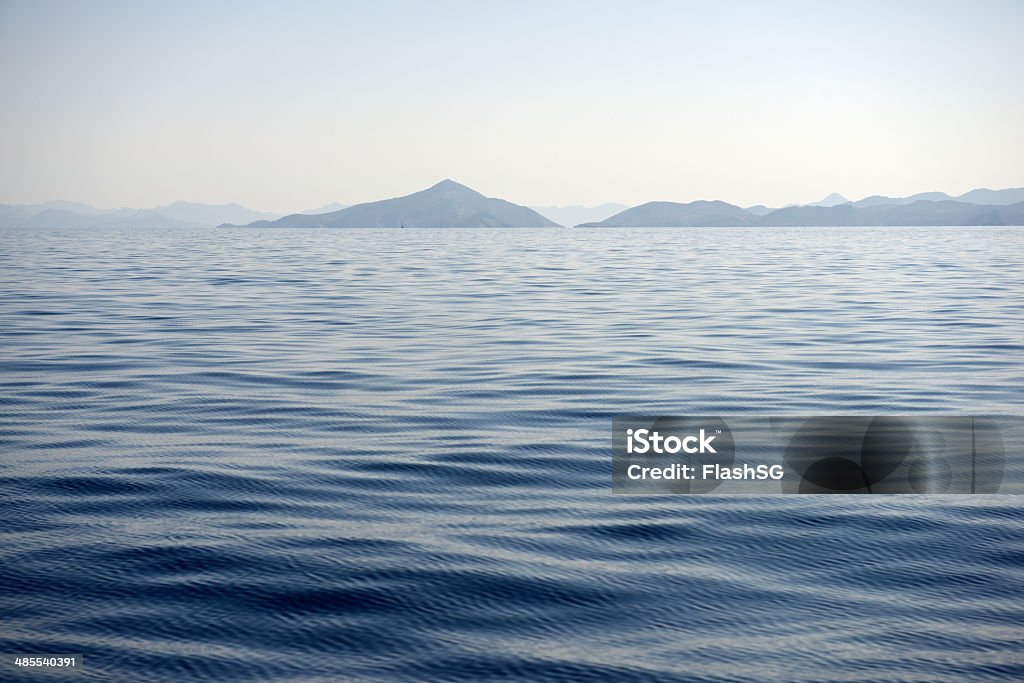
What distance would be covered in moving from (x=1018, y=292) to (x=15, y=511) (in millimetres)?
30123

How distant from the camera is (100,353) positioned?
16.4m

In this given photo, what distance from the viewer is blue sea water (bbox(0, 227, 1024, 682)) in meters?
5.02

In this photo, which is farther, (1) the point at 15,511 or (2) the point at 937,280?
(2) the point at 937,280

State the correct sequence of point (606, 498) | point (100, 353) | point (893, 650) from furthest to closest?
1. point (100, 353)
2. point (606, 498)
3. point (893, 650)

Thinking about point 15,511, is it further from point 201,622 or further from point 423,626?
point 423,626

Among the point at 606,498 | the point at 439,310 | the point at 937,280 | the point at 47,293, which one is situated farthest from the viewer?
the point at 937,280

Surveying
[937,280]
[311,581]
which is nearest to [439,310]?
[311,581]

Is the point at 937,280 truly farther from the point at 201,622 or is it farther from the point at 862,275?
the point at 201,622

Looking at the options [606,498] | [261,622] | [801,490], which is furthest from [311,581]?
[801,490]

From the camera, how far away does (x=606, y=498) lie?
795 cm

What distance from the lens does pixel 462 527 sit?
7.09m

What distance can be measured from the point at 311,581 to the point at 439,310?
18.9 meters

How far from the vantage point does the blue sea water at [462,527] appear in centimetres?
502

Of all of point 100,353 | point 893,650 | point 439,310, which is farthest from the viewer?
point 439,310
